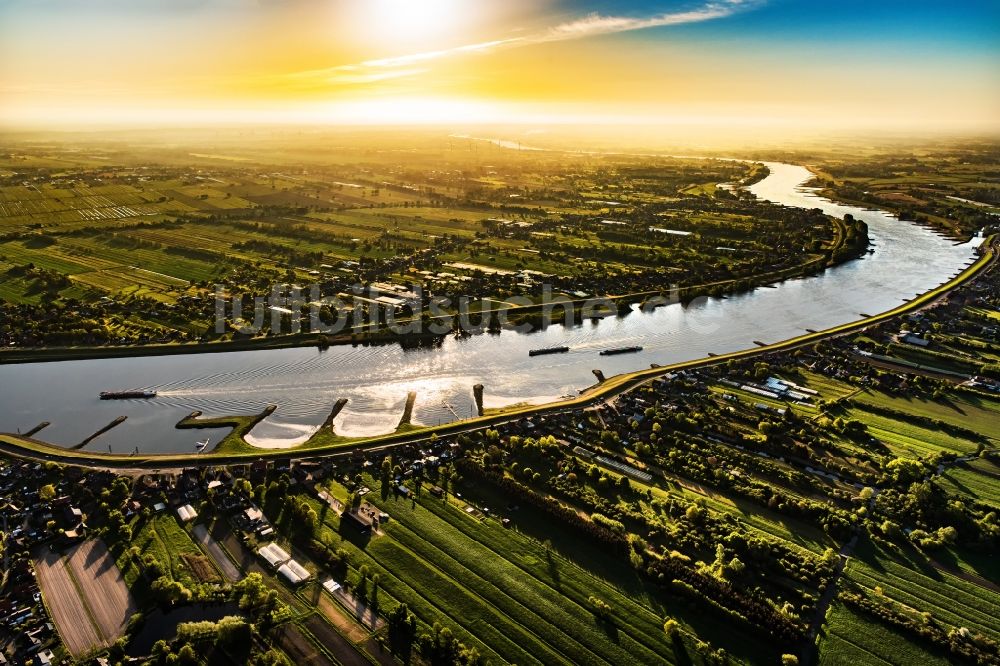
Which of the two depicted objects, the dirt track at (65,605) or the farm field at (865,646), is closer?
the farm field at (865,646)

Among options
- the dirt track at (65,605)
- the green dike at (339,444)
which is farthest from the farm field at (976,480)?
the dirt track at (65,605)

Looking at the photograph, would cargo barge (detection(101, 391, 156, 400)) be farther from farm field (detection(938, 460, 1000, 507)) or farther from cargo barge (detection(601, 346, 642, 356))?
farm field (detection(938, 460, 1000, 507))

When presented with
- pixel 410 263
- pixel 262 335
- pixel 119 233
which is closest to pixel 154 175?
pixel 119 233

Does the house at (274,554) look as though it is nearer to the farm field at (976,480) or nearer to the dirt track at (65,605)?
the dirt track at (65,605)

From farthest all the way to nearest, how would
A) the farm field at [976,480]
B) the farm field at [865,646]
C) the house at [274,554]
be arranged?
the farm field at [976,480] → the house at [274,554] → the farm field at [865,646]

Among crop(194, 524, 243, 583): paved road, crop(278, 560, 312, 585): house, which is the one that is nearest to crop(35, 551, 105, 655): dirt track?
crop(194, 524, 243, 583): paved road

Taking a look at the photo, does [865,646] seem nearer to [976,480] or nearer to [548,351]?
[976,480]
